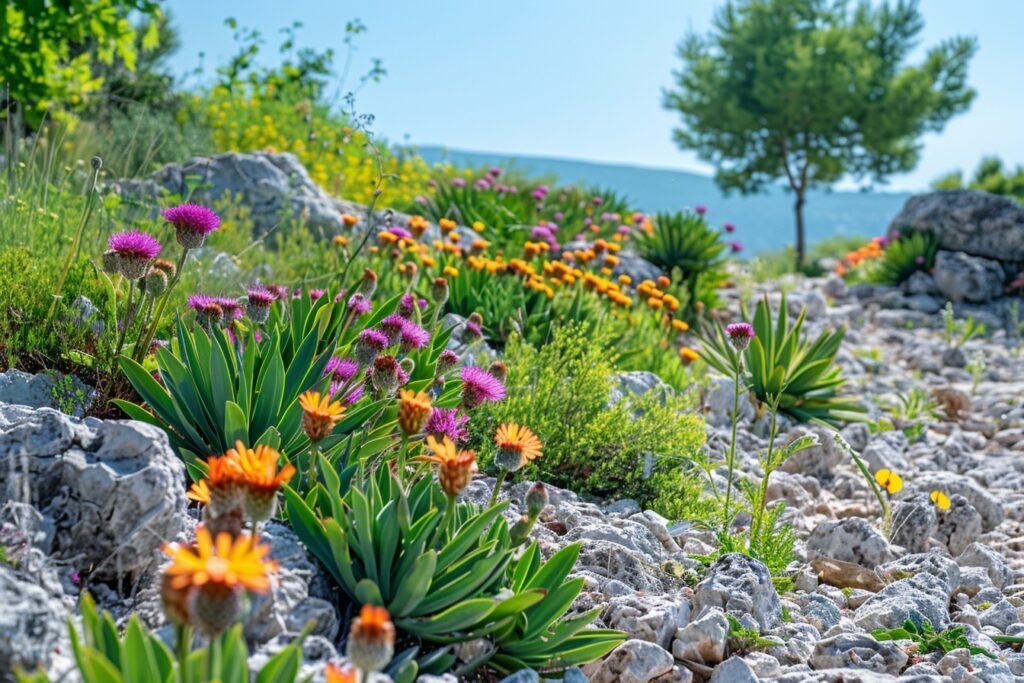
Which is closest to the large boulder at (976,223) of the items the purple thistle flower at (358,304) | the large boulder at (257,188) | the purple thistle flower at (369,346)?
the large boulder at (257,188)

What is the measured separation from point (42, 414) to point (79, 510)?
1.01ft

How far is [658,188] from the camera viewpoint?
100062mm

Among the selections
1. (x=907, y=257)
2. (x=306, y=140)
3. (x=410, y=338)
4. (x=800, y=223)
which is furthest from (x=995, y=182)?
(x=410, y=338)

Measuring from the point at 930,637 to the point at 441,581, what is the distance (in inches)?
69.1

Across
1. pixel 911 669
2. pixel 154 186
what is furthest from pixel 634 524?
pixel 154 186

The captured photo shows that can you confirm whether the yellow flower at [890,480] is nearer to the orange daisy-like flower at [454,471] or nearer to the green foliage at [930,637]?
the green foliage at [930,637]

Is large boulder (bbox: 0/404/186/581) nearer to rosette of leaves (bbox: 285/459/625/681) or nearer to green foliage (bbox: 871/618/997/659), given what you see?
rosette of leaves (bbox: 285/459/625/681)

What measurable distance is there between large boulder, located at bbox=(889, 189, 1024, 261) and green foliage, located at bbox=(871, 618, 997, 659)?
1040cm

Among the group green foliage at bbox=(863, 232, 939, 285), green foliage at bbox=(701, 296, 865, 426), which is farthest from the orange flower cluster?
green foliage at bbox=(701, 296, 865, 426)

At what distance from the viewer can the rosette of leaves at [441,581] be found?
214 centimetres

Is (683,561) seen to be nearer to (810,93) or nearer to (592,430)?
(592,430)

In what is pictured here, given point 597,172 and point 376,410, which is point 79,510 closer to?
point 376,410

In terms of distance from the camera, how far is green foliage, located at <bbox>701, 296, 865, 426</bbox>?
5.73m

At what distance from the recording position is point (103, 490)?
7.30 ft
